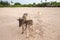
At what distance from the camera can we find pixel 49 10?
3414mm

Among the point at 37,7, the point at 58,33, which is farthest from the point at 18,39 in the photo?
the point at 37,7

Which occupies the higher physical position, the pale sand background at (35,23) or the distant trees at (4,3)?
the distant trees at (4,3)

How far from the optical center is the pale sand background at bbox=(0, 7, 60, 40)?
2.86 metres

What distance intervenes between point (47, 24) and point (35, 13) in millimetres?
484

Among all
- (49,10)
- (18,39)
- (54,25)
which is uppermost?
(49,10)

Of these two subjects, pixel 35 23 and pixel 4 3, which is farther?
pixel 4 3

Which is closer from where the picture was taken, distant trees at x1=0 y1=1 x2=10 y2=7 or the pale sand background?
the pale sand background

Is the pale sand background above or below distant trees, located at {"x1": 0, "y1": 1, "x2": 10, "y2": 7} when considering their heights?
below

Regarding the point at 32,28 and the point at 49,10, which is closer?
the point at 32,28

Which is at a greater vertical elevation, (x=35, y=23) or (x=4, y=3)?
(x=4, y=3)

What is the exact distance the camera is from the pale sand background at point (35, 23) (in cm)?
286

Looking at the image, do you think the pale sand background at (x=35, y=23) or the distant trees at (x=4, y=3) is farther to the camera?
the distant trees at (x=4, y=3)

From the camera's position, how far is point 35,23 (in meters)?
3.11

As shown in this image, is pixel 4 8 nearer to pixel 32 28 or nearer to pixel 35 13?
pixel 35 13
